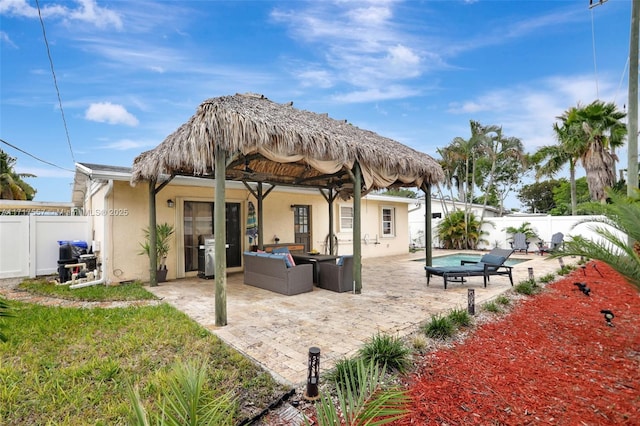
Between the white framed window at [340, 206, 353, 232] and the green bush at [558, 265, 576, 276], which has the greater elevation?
the white framed window at [340, 206, 353, 232]

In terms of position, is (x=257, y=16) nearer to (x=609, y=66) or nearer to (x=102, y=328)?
(x=102, y=328)

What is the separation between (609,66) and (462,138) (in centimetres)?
666

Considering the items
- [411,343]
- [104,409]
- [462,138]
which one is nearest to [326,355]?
[411,343]

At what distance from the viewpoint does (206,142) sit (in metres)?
4.77

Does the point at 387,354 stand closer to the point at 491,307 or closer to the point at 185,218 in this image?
the point at 491,307

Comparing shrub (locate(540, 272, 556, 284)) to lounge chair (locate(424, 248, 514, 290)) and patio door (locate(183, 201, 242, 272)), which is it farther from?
patio door (locate(183, 201, 242, 272))

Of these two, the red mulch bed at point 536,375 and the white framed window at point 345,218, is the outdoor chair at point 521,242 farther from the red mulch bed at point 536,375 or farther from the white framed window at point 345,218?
the red mulch bed at point 536,375

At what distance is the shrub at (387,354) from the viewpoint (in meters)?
3.24

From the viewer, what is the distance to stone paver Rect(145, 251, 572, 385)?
369 cm

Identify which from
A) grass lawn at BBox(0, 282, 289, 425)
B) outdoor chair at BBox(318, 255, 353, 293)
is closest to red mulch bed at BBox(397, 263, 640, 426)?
grass lawn at BBox(0, 282, 289, 425)

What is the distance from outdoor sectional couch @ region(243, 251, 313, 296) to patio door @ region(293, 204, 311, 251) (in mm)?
4065

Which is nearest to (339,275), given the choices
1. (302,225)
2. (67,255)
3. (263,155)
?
(263,155)

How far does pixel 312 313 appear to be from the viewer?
5.24 meters

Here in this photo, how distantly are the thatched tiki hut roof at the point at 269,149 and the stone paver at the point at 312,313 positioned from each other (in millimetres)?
A: 2578
